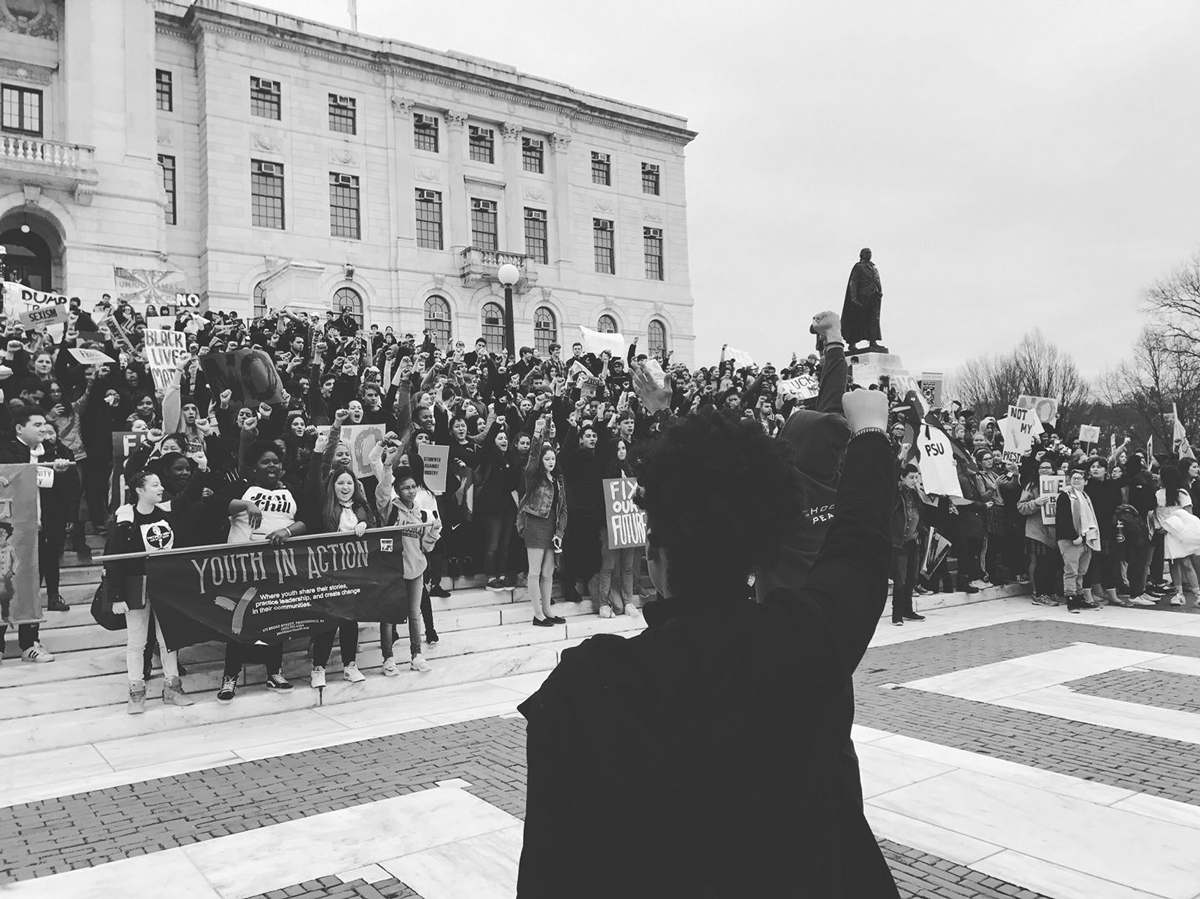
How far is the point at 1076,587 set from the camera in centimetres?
1330

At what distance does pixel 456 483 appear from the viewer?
11133 mm

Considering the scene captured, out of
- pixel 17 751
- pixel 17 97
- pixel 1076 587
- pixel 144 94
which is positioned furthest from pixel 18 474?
pixel 17 97

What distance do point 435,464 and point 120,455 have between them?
3.28 metres

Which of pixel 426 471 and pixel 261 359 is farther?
pixel 261 359

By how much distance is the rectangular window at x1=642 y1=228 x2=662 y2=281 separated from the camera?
56406 millimetres

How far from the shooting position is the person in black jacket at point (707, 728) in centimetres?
151

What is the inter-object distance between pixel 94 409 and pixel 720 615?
10.8 m

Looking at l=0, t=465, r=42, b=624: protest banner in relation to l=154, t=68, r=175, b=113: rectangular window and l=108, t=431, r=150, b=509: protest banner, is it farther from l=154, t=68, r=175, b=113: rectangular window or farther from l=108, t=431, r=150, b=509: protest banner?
l=154, t=68, r=175, b=113: rectangular window

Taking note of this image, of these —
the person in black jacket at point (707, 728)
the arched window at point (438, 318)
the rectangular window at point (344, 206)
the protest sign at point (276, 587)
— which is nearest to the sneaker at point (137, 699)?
the protest sign at point (276, 587)

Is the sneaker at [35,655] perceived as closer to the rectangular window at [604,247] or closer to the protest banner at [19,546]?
the protest banner at [19,546]

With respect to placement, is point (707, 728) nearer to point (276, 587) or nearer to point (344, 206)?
point (276, 587)

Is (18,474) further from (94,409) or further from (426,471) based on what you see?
(426,471)

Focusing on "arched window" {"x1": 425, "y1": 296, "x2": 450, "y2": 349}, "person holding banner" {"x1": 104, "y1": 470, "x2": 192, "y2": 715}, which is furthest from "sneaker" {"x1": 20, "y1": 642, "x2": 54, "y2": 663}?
"arched window" {"x1": 425, "y1": 296, "x2": 450, "y2": 349}

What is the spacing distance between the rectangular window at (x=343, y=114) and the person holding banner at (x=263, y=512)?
41.3m
